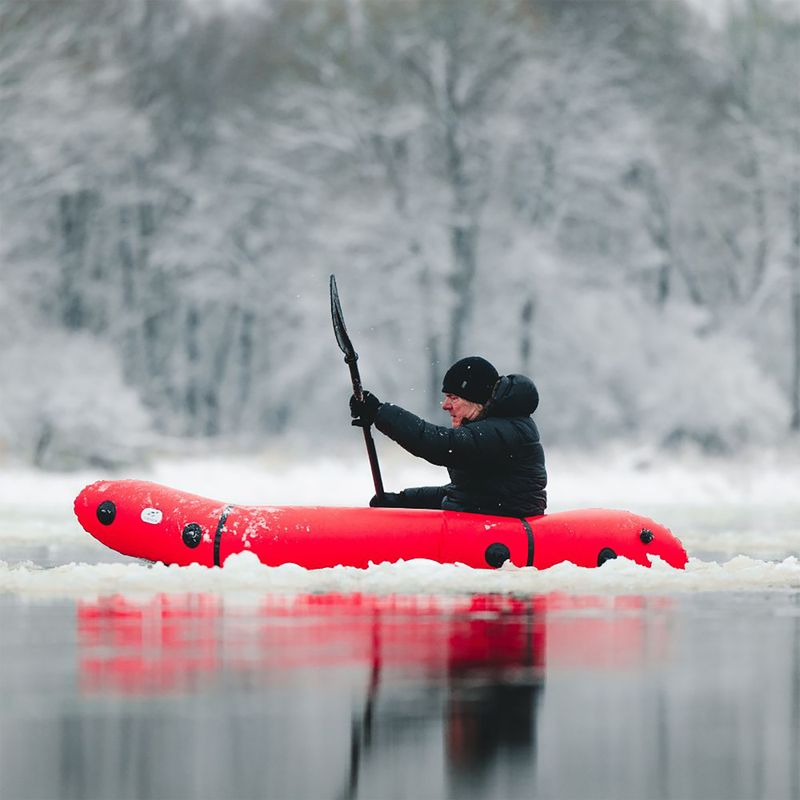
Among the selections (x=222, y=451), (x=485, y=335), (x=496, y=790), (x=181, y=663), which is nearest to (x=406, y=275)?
(x=485, y=335)

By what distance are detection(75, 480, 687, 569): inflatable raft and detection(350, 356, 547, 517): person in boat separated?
5.2 inches

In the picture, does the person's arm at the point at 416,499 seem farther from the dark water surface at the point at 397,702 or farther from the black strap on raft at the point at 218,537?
the dark water surface at the point at 397,702

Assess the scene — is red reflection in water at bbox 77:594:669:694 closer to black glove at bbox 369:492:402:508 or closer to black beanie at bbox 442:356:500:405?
black beanie at bbox 442:356:500:405

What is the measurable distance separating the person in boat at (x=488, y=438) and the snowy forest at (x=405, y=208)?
56.2 feet

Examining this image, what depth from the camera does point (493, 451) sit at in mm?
10062

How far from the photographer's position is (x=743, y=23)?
97.3 ft

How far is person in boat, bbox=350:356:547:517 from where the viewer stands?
32.9 ft

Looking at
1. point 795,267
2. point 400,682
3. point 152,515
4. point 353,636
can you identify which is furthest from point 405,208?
point 400,682

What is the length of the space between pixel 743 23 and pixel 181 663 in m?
24.5

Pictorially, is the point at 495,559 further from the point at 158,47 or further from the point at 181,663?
the point at 158,47

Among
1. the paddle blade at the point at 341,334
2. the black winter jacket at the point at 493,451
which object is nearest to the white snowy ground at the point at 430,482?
the black winter jacket at the point at 493,451

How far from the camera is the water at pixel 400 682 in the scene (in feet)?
15.6

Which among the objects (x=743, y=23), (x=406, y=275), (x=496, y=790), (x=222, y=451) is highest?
(x=743, y=23)

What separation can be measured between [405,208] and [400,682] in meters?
22.7
